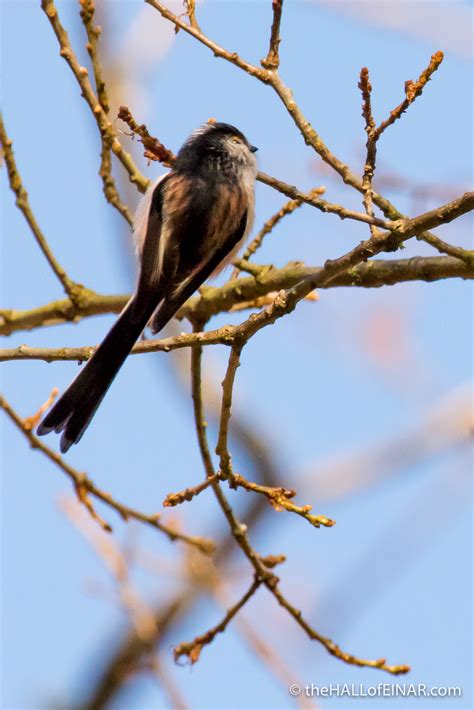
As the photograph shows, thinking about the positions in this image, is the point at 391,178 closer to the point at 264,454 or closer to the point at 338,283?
the point at 338,283

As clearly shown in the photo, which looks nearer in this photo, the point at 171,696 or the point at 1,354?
the point at 1,354

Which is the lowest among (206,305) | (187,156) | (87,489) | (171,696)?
(171,696)

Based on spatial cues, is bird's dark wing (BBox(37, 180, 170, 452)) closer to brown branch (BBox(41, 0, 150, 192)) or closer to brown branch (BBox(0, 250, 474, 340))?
brown branch (BBox(0, 250, 474, 340))

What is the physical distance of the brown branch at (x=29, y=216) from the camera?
3.19 metres

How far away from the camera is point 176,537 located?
10.2 feet

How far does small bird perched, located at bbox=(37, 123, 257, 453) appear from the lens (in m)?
3.06

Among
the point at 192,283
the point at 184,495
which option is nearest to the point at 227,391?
the point at 184,495

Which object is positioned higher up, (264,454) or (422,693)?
(264,454)

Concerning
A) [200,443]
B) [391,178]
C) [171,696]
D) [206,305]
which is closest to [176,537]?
[200,443]

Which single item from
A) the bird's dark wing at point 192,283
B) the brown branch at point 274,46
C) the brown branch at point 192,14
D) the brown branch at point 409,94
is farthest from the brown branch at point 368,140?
the bird's dark wing at point 192,283

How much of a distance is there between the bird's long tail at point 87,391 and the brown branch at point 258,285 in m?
0.48

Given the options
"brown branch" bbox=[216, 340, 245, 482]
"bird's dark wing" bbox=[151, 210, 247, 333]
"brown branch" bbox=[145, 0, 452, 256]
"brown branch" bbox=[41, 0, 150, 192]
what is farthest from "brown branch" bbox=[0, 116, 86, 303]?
"brown branch" bbox=[216, 340, 245, 482]

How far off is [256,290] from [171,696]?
149 centimetres

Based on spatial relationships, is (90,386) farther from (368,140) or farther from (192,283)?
(368,140)
